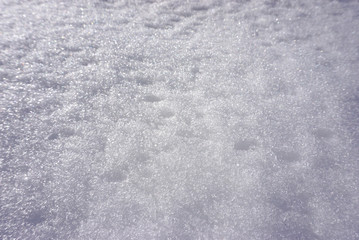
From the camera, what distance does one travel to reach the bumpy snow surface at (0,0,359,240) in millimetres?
945

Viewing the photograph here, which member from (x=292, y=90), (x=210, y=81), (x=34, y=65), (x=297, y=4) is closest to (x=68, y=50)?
(x=34, y=65)

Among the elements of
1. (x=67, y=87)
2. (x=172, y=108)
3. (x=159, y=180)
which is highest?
(x=67, y=87)

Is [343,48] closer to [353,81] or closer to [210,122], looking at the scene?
[353,81]

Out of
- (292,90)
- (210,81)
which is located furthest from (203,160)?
(292,90)

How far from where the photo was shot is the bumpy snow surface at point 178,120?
37.2 inches

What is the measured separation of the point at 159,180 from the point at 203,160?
21 centimetres

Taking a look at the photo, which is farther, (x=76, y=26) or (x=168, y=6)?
(x=168, y=6)

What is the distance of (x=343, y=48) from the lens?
1.54 m

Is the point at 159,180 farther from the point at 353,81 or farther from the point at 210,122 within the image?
the point at 353,81

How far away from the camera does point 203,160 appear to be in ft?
3.59

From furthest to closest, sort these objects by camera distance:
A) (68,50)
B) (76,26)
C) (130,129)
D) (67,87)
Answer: (76,26) → (68,50) → (67,87) → (130,129)

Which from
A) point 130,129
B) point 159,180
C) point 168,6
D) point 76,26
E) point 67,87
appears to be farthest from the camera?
point 168,6

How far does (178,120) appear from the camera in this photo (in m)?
1.22

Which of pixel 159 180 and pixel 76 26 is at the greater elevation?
pixel 76 26
